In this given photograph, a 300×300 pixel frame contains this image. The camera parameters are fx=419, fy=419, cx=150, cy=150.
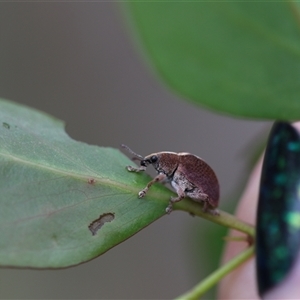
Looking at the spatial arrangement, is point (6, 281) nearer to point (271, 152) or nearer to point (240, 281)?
point (240, 281)

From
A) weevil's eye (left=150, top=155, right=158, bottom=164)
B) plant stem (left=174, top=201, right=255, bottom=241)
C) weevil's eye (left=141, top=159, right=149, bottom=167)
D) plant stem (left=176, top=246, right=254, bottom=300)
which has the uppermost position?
weevil's eye (left=150, top=155, right=158, bottom=164)

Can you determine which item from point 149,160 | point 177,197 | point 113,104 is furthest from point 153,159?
point 113,104

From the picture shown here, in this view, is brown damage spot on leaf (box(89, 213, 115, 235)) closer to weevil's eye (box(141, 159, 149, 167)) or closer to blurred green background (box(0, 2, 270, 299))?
weevil's eye (box(141, 159, 149, 167))

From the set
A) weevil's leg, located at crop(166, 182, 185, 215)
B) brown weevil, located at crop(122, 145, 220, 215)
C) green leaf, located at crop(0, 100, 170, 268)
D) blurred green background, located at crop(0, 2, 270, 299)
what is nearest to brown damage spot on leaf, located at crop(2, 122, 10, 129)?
green leaf, located at crop(0, 100, 170, 268)

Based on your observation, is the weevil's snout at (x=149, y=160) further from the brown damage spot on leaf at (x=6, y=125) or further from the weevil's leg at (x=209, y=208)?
the brown damage spot on leaf at (x=6, y=125)

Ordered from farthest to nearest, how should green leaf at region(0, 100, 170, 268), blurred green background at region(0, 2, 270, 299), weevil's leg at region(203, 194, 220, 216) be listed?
blurred green background at region(0, 2, 270, 299)
weevil's leg at region(203, 194, 220, 216)
green leaf at region(0, 100, 170, 268)

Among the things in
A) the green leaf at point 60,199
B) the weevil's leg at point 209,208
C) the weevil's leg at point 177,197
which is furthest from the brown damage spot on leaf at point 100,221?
the weevil's leg at point 209,208
